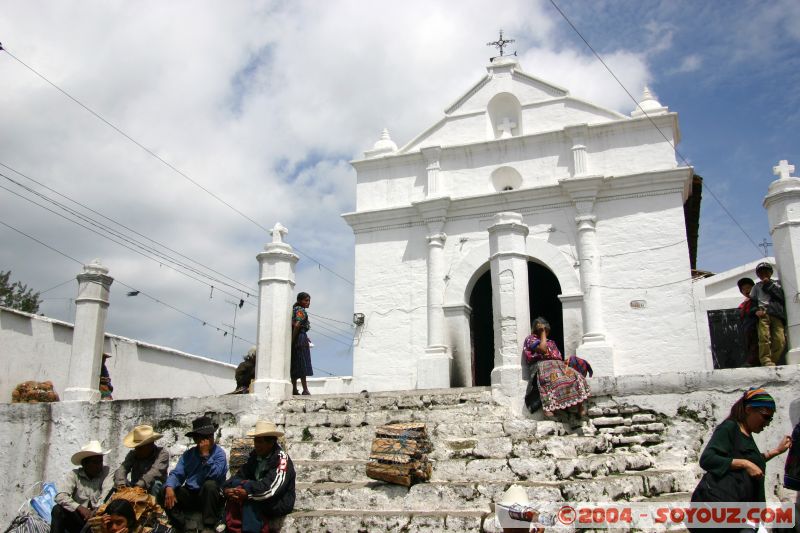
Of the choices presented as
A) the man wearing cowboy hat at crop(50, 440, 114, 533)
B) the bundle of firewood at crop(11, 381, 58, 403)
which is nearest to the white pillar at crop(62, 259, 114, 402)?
the bundle of firewood at crop(11, 381, 58, 403)

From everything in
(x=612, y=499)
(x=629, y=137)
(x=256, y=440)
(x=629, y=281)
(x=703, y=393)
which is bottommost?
(x=612, y=499)

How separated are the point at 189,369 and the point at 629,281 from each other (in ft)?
40.1

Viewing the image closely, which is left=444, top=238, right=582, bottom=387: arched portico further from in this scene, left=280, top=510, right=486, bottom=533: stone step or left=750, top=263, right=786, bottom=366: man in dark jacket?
left=280, top=510, right=486, bottom=533: stone step

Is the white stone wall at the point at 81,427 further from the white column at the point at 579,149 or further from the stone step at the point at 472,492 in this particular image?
the white column at the point at 579,149

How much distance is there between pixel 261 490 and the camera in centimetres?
627

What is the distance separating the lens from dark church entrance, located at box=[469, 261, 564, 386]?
554 inches

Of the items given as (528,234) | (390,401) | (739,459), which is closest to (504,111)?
(528,234)

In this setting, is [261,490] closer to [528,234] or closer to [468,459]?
[468,459]

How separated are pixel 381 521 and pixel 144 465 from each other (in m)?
2.74

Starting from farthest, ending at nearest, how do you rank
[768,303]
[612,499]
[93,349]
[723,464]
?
1. [93,349]
2. [768,303]
3. [612,499]
4. [723,464]

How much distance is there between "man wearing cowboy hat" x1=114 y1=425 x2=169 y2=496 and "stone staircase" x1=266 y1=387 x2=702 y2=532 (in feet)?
4.80

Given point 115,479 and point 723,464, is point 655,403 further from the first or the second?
point 115,479

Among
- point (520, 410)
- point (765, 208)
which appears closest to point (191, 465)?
point (520, 410)

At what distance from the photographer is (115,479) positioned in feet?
23.1
